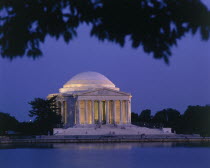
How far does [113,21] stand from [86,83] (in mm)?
115470

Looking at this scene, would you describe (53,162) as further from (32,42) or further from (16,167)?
(32,42)

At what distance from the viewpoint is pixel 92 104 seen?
389ft

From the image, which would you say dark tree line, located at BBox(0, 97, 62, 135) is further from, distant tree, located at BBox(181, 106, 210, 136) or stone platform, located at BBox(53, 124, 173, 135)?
distant tree, located at BBox(181, 106, 210, 136)

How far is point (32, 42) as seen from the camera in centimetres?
993

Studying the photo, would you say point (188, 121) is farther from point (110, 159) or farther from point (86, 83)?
point (110, 159)

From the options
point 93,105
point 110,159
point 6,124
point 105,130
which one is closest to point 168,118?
point 93,105

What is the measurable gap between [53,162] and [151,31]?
164 feet

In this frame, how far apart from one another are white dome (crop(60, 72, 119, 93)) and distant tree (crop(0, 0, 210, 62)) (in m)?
113

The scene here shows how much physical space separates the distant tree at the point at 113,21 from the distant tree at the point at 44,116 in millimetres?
99377

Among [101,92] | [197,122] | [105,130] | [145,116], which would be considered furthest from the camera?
[145,116]

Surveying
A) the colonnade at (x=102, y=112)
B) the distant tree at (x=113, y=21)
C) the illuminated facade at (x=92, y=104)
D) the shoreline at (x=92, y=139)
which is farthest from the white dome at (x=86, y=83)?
the distant tree at (x=113, y=21)

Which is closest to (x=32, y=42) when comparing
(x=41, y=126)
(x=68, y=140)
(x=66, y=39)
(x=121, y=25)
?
(x=66, y=39)

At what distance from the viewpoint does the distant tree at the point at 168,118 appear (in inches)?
4934

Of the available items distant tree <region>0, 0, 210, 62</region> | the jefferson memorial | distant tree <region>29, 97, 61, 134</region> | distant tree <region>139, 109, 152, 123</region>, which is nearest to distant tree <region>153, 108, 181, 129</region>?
distant tree <region>139, 109, 152, 123</region>
